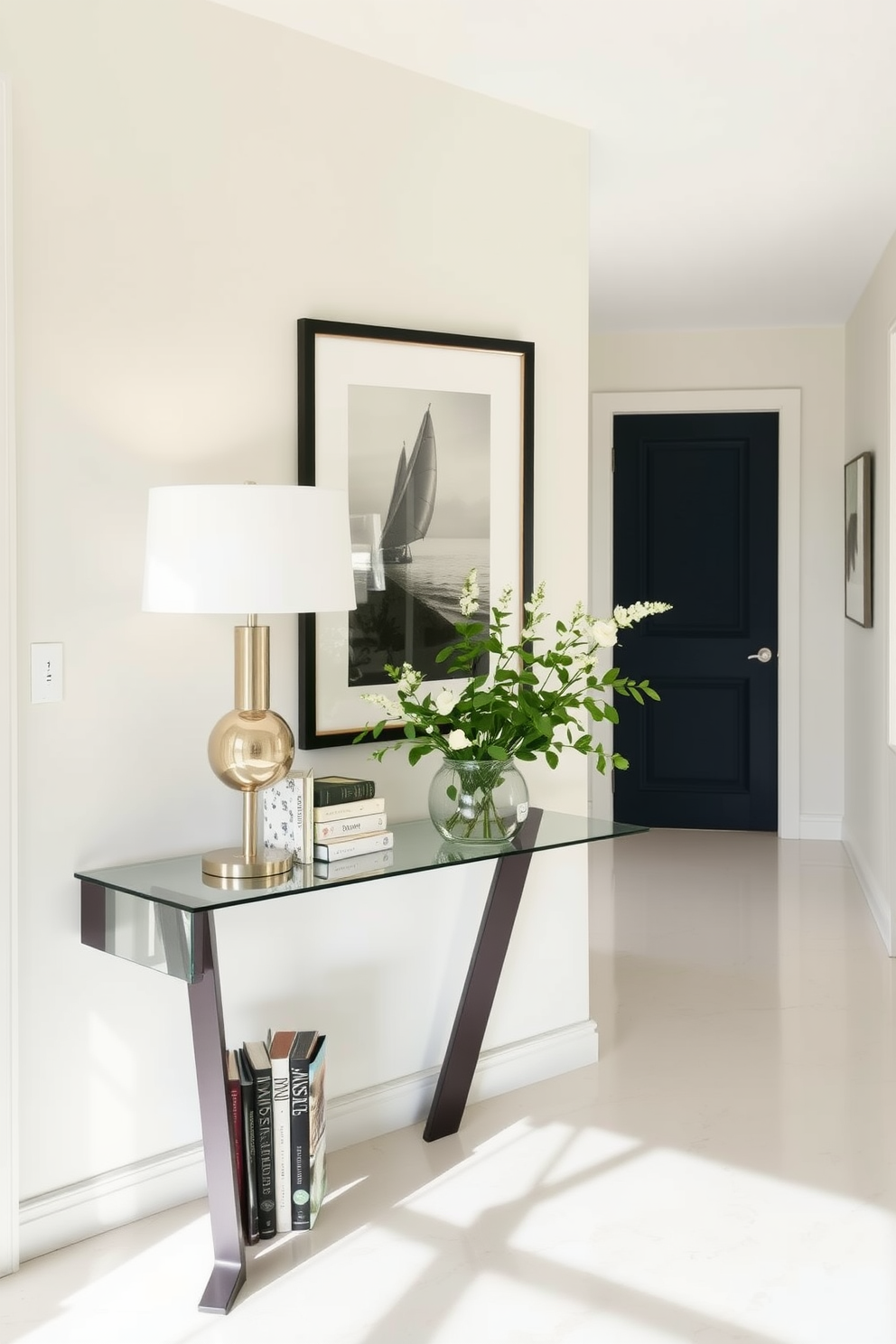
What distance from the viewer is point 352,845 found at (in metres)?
2.50

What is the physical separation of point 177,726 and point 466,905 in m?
0.94

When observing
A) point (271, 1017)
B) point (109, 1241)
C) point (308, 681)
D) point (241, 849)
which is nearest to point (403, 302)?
point (308, 681)

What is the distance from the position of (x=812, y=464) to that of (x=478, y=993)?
4.11m

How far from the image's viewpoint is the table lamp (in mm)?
2230

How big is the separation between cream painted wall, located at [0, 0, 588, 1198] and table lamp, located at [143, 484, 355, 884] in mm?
207

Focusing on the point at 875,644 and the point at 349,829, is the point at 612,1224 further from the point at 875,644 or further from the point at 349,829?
the point at 875,644

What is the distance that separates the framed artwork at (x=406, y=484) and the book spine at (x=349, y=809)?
30cm

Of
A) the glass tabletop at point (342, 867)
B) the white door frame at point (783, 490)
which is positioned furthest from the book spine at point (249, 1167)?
the white door frame at point (783, 490)

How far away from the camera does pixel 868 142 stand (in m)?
3.49

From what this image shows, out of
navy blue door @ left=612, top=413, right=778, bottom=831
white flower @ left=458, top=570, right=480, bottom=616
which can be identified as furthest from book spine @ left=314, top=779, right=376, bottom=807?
navy blue door @ left=612, top=413, right=778, bottom=831

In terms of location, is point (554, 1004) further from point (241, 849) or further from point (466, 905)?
point (241, 849)

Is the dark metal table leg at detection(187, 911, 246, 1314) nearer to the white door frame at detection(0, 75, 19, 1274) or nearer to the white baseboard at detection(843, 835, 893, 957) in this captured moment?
the white door frame at detection(0, 75, 19, 1274)

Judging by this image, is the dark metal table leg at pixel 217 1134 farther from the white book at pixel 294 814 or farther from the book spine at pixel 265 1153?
the white book at pixel 294 814

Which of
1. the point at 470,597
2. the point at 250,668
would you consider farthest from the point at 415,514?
the point at 250,668
